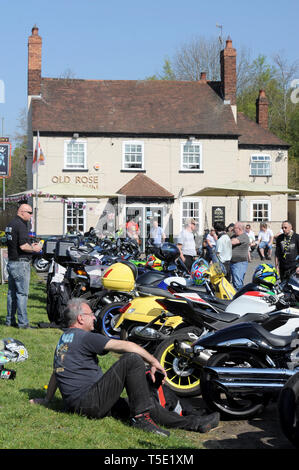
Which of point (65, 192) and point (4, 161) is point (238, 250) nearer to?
point (4, 161)

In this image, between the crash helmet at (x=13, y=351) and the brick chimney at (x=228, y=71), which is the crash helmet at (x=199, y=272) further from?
the brick chimney at (x=228, y=71)

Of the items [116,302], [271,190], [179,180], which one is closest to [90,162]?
[179,180]

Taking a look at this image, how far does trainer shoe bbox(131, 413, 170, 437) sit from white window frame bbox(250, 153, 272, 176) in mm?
31677

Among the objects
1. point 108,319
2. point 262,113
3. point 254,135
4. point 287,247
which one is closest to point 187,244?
point 287,247

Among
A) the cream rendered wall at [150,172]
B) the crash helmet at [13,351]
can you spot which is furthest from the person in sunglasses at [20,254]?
the cream rendered wall at [150,172]

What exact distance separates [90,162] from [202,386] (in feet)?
93.6

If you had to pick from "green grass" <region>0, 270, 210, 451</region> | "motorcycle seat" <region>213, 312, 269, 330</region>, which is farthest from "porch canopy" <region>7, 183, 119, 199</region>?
"motorcycle seat" <region>213, 312, 269, 330</region>

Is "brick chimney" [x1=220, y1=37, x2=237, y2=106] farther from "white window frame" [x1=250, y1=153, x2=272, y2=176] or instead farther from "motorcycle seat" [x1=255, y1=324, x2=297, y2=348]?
"motorcycle seat" [x1=255, y1=324, x2=297, y2=348]

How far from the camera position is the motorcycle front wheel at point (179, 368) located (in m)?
7.03

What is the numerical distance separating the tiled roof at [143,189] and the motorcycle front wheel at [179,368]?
1020 inches

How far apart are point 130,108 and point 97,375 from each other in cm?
3050

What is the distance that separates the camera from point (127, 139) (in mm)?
34375

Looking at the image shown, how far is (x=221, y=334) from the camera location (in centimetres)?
628

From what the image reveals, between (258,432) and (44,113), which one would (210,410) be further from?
(44,113)
